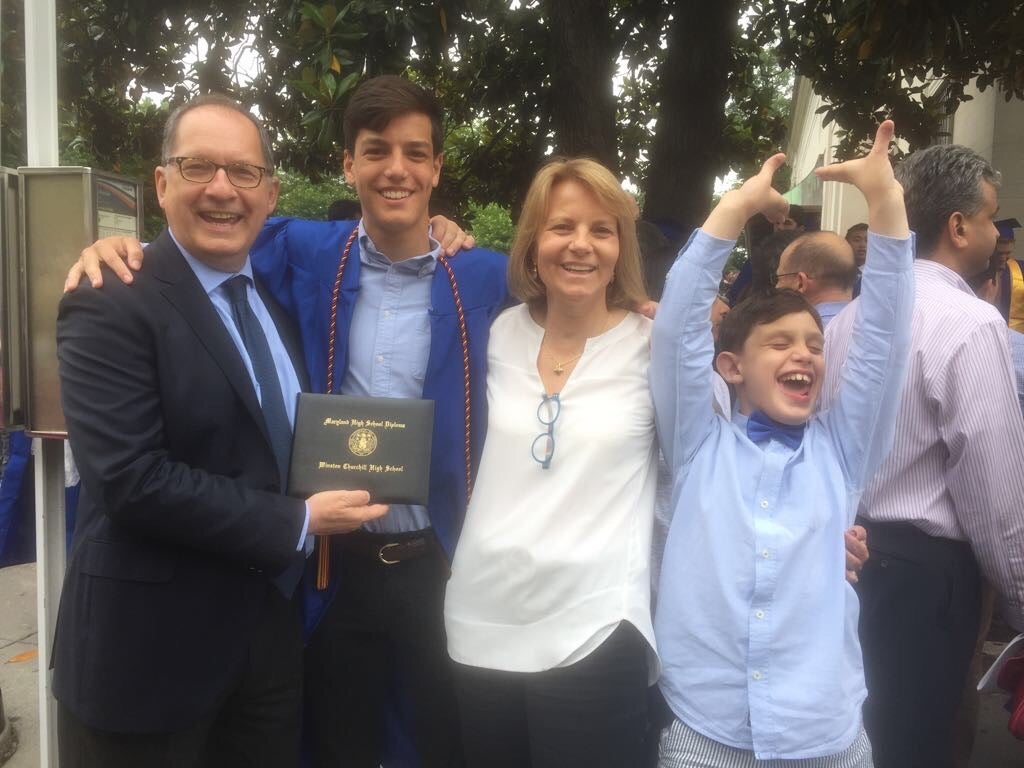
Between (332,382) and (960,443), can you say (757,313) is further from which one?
(332,382)

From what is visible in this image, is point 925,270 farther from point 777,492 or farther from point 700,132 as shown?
point 700,132

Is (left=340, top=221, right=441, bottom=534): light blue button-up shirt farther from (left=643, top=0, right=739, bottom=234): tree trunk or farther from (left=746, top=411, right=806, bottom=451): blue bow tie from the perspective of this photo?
(left=643, top=0, right=739, bottom=234): tree trunk

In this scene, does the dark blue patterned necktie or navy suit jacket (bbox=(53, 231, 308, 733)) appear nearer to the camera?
navy suit jacket (bbox=(53, 231, 308, 733))

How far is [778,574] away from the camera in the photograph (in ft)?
6.29

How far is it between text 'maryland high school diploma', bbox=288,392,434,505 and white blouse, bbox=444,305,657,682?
0.70ft

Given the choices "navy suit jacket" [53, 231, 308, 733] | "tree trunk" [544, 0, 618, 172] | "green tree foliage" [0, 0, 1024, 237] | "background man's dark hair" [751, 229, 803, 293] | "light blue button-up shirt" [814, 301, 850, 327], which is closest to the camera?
"navy suit jacket" [53, 231, 308, 733]

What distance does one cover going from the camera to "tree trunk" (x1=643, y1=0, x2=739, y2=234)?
232 inches

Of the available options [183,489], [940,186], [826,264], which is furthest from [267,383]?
[826,264]

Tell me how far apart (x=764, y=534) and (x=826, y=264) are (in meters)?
1.98

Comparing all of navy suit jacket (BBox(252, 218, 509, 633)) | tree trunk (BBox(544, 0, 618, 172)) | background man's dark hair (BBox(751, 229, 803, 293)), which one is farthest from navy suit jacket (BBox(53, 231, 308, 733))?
tree trunk (BBox(544, 0, 618, 172))

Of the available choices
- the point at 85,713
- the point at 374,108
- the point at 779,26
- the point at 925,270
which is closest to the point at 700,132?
the point at 779,26

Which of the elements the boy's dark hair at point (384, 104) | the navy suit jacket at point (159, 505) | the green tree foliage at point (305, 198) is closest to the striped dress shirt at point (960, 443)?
the boy's dark hair at point (384, 104)

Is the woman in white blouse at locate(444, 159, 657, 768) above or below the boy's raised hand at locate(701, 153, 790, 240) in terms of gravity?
below

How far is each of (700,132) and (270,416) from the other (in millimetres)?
4675
